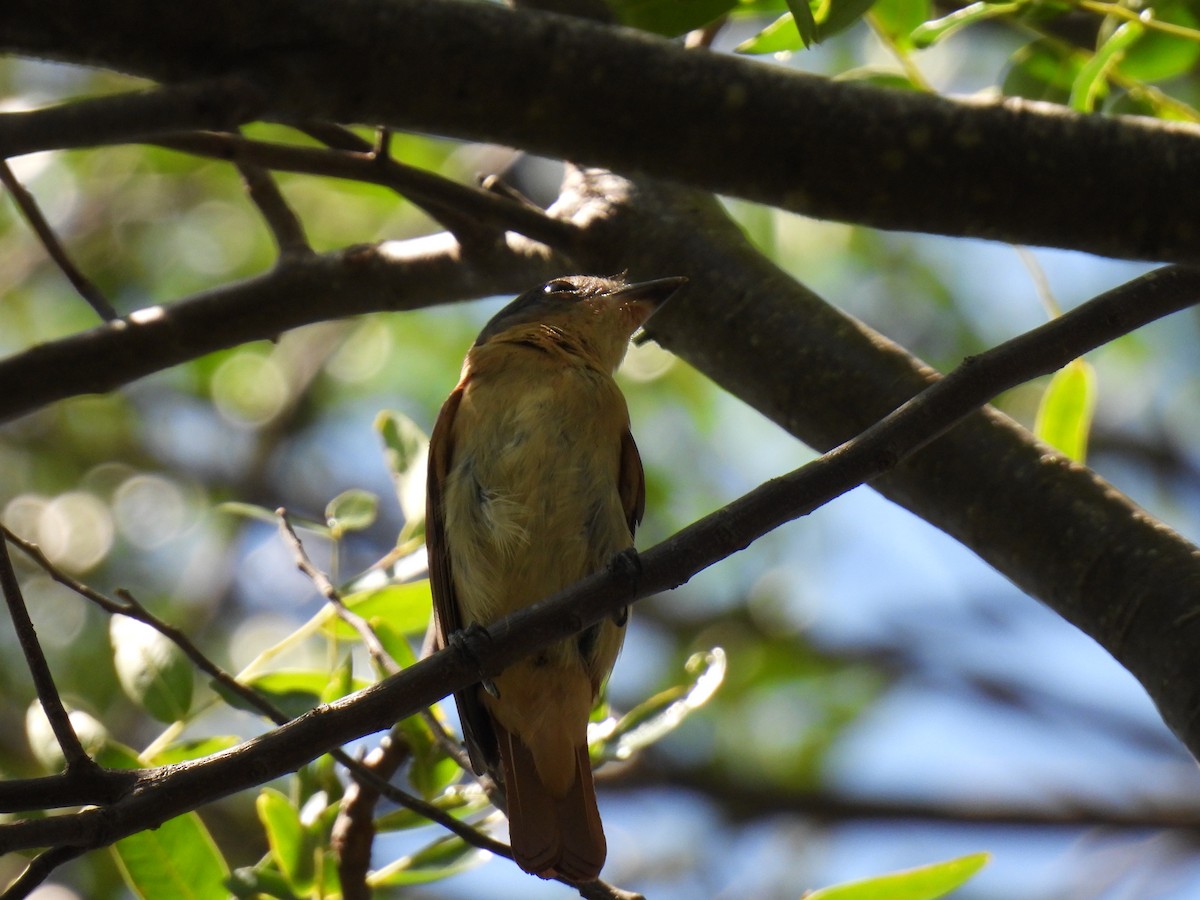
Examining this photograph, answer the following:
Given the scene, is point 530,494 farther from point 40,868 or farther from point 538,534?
point 40,868

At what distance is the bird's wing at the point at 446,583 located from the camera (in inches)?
134

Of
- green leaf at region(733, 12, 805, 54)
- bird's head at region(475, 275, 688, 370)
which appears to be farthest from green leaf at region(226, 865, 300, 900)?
green leaf at region(733, 12, 805, 54)

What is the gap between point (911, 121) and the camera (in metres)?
2.31

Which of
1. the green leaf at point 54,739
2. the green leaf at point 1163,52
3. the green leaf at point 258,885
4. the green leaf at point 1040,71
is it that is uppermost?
the green leaf at point 1040,71

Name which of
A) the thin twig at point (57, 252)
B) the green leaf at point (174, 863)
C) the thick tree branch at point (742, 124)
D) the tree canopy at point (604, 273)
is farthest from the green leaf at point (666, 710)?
the thin twig at point (57, 252)

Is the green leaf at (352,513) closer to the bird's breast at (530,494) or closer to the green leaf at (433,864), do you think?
the bird's breast at (530,494)

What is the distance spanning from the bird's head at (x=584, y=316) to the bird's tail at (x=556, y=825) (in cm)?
130

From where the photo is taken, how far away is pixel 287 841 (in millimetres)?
2828

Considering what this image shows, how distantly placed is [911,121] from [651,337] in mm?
1092

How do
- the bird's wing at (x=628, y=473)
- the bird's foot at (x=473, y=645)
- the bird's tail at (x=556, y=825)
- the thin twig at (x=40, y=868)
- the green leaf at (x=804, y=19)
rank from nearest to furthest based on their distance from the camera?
the thin twig at (x=40, y=868) < the bird's foot at (x=473, y=645) < the green leaf at (x=804, y=19) < the bird's tail at (x=556, y=825) < the bird's wing at (x=628, y=473)

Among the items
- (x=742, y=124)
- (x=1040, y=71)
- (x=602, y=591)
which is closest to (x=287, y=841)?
(x=602, y=591)

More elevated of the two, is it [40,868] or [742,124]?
[742,124]

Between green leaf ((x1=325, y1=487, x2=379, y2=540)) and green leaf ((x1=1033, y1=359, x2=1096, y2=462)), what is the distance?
5.60ft

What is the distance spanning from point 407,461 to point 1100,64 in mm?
2033
